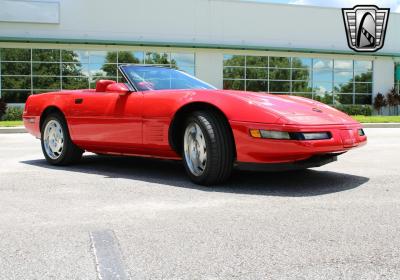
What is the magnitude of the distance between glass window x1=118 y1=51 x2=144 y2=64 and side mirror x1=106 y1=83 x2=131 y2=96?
2177 cm

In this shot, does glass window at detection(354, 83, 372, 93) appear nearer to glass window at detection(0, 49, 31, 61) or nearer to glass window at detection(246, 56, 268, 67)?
glass window at detection(246, 56, 268, 67)

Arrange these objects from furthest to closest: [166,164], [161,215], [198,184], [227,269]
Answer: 1. [166,164]
2. [198,184]
3. [161,215]
4. [227,269]

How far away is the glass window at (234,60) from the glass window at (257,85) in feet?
4.03

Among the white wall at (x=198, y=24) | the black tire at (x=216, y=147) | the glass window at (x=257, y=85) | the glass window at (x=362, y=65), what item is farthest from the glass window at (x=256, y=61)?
the black tire at (x=216, y=147)

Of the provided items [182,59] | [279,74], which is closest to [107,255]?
[182,59]

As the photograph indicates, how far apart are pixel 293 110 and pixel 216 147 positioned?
837mm

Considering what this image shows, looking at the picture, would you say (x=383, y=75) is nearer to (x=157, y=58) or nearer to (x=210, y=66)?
(x=210, y=66)

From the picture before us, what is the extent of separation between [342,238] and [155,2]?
1036 inches

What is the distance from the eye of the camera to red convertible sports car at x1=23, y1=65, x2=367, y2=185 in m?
4.94

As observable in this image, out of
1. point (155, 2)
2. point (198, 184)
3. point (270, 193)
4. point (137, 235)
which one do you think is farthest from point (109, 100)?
point (155, 2)

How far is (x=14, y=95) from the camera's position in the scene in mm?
26359

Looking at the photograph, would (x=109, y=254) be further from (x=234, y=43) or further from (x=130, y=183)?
(x=234, y=43)

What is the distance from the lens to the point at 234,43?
97.5ft

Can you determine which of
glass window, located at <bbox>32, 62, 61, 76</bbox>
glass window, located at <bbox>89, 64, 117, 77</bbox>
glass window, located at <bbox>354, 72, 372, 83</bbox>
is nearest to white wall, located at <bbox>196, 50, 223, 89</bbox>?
glass window, located at <bbox>89, 64, 117, 77</bbox>
